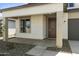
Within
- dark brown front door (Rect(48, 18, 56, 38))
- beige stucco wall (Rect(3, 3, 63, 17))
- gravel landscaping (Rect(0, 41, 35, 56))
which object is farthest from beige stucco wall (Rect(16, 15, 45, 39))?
gravel landscaping (Rect(0, 41, 35, 56))

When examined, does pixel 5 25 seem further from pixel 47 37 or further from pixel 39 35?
pixel 47 37

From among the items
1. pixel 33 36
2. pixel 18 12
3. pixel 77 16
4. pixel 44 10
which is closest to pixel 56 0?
pixel 44 10

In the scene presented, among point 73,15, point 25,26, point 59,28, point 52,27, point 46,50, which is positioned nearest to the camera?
point 46,50

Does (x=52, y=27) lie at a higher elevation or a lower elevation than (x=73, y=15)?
lower

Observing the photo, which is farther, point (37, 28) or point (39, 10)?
point (37, 28)

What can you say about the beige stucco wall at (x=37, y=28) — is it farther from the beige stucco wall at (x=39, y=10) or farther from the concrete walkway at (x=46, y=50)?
the concrete walkway at (x=46, y=50)

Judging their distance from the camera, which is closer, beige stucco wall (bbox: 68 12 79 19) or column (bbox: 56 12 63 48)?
column (bbox: 56 12 63 48)

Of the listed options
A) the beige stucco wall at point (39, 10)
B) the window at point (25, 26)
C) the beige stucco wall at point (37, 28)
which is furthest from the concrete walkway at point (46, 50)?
the window at point (25, 26)

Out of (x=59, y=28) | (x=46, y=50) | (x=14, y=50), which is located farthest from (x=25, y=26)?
(x=46, y=50)

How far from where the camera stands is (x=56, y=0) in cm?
855

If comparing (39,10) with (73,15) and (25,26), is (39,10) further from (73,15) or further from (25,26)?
(25,26)

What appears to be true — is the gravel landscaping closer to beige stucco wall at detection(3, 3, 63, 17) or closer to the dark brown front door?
beige stucco wall at detection(3, 3, 63, 17)

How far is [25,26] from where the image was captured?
1535 cm

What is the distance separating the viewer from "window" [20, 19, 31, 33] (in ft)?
49.4
